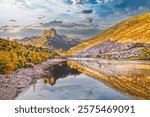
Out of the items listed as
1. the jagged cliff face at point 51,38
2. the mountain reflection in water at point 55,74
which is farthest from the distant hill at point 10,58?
the mountain reflection in water at point 55,74

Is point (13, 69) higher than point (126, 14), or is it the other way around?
point (126, 14)

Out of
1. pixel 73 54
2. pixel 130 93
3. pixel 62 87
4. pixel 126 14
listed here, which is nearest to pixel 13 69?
pixel 62 87

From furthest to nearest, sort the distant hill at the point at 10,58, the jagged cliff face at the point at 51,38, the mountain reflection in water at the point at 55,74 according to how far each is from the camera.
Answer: the jagged cliff face at the point at 51,38, the distant hill at the point at 10,58, the mountain reflection in water at the point at 55,74

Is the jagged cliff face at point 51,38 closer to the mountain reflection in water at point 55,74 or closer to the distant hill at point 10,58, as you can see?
the distant hill at point 10,58

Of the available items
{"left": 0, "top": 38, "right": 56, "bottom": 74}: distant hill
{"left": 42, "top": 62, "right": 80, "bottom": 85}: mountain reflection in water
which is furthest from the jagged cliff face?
{"left": 42, "top": 62, "right": 80, "bottom": 85}: mountain reflection in water

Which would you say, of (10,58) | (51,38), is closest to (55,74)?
(10,58)

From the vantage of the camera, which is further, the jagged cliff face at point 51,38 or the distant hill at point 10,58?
the jagged cliff face at point 51,38

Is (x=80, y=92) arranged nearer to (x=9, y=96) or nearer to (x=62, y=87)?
(x=62, y=87)

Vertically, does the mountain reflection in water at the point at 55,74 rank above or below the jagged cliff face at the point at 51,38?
below

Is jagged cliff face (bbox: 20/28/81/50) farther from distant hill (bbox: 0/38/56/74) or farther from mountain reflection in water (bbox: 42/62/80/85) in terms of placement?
mountain reflection in water (bbox: 42/62/80/85)

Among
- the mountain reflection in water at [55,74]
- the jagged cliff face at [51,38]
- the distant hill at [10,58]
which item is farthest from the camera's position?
the jagged cliff face at [51,38]

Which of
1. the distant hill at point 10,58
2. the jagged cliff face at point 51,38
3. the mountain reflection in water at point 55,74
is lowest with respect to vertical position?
the mountain reflection in water at point 55,74
